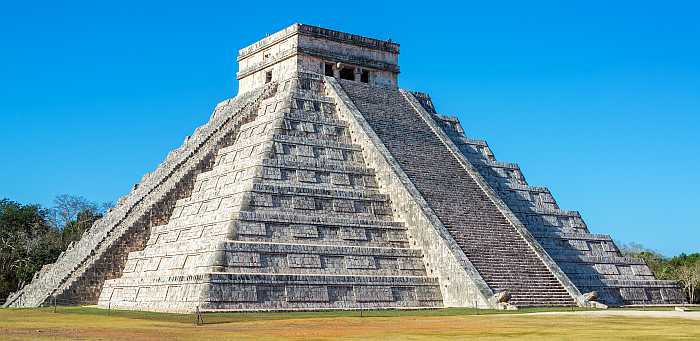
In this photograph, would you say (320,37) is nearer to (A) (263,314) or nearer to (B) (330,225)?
(B) (330,225)

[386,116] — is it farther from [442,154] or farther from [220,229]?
[220,229]

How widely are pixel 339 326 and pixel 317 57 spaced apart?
20736 mm

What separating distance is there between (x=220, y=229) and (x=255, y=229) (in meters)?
1.06

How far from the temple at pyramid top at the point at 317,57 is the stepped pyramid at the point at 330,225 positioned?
4.0 inches

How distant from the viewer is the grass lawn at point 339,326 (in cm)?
1653

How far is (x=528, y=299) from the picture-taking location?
27938 millimetres

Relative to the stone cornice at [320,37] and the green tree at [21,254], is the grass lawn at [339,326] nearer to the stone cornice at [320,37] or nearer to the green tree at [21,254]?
the stone cornice at [320,37]

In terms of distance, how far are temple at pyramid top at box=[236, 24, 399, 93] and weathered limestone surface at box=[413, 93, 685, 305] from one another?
507cm

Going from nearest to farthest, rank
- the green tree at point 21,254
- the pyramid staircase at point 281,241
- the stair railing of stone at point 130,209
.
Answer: the pyramid staircase at point 281,241
the stair railing of stone at point 130,209
the green tree at point 21,254

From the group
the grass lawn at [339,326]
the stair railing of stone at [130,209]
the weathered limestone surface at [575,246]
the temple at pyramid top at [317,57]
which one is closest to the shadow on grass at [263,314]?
the grass lawn at [339,326]

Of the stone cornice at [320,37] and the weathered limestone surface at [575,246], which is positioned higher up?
the stone cornice at [320,37]

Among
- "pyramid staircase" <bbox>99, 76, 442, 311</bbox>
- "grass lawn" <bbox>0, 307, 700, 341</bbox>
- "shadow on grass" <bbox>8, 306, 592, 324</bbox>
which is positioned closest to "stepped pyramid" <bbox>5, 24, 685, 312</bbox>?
"pyramid staircase" <bbox>99, 76, 442, 311</bbox>

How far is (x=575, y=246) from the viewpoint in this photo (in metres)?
34.3

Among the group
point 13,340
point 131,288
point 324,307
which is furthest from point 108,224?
point 13,340
